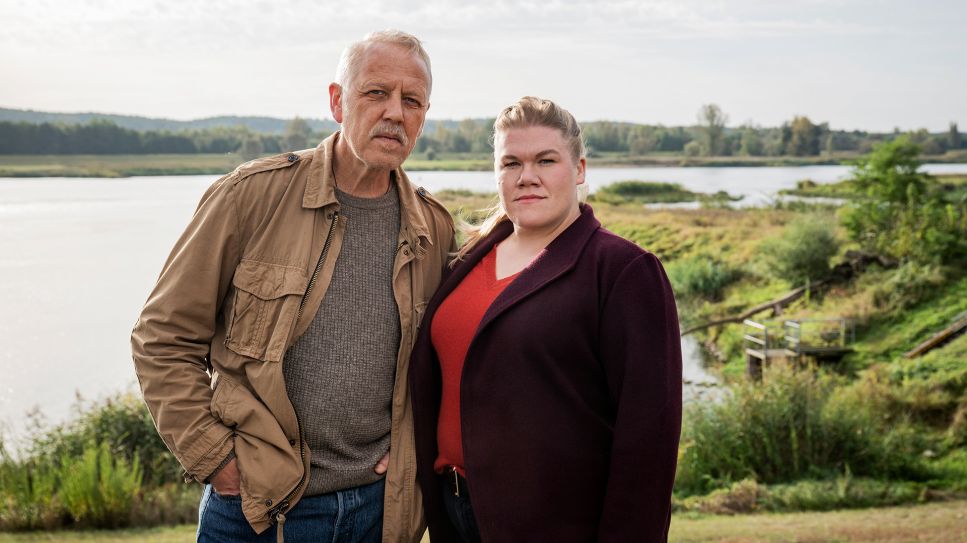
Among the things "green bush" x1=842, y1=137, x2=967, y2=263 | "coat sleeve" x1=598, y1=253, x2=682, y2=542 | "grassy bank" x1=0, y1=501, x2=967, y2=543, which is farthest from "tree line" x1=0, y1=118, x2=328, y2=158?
"coat sleeve" x1=598, y1=253, x2=682, y2=542

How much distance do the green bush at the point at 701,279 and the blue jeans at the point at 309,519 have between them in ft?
112

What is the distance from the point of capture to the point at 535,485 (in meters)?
2.53

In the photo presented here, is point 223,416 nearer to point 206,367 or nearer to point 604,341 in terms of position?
point 206,367

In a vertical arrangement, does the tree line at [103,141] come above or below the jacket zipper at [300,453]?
above

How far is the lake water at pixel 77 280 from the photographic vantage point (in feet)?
84.1

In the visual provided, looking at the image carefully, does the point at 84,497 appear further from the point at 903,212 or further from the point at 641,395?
the point at 903,212

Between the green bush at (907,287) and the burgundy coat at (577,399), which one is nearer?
the burgundy coat at (577,399)

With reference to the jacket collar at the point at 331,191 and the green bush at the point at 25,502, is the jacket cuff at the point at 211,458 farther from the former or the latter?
the green bush at the point at 25,502

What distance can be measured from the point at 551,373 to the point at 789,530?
6728 millimetres

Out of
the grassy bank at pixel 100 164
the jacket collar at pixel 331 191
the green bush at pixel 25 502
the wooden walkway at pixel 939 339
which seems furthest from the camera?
the grassy bank at pixel 100 164

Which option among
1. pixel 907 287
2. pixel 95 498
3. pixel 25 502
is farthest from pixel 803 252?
pixel 25 502

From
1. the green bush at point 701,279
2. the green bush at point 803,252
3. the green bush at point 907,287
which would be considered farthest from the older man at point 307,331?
the green bush at point 701,279

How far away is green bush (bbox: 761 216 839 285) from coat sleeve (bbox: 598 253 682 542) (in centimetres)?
3305

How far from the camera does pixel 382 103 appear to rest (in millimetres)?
2760
